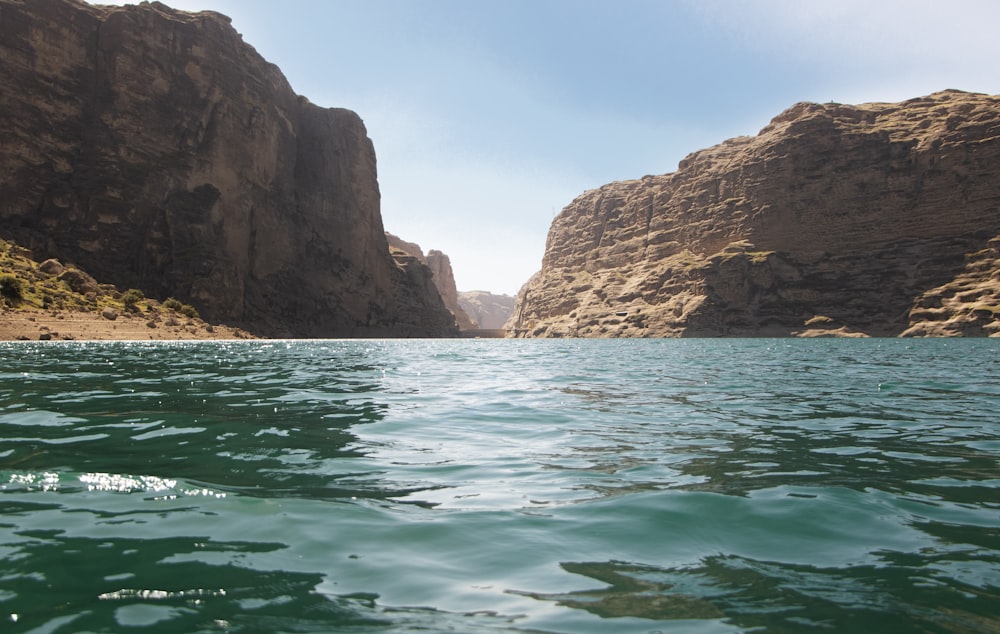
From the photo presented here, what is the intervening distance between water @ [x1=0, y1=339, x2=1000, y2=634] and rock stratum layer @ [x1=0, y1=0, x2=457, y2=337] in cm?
7896

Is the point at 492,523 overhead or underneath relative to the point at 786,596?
underneath

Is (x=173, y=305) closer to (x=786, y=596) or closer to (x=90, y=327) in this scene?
(x=90, y=327)

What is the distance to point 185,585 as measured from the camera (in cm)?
367

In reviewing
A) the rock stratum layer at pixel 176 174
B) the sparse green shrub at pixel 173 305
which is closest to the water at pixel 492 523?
the sparse green shrub at pixel 173 305

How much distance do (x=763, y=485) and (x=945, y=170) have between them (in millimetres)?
149241

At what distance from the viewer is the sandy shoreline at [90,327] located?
43562 millimetres

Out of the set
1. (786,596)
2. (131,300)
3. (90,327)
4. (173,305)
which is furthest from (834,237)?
(786,596)

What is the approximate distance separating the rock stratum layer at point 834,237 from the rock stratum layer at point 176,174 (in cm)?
6271

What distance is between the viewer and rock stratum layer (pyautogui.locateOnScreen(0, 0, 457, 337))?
246 feet

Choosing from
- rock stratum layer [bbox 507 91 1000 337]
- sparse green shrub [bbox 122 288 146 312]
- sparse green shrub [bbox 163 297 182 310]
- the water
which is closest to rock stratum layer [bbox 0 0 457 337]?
sparse green shrub [bbox 163 297 182 310]

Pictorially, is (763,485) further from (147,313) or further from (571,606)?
(147,313)

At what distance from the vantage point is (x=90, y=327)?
51.1m

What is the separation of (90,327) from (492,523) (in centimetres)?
5794

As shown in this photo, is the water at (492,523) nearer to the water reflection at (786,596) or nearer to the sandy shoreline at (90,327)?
the water reflection at (786,596)
